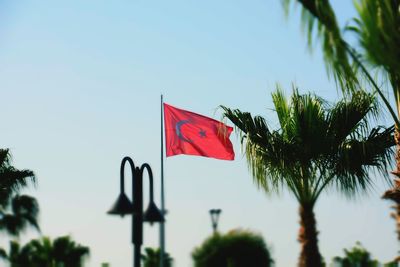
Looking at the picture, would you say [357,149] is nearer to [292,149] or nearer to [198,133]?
[292,149]

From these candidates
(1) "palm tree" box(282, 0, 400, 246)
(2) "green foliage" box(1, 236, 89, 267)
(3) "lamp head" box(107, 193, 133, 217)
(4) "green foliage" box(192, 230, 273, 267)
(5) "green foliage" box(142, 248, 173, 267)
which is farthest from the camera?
(5) "green foliage" box(142, 248, 173, 267)

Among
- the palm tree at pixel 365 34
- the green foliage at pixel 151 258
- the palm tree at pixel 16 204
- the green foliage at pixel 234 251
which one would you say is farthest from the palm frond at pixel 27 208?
the green foliage at pixel 151 258

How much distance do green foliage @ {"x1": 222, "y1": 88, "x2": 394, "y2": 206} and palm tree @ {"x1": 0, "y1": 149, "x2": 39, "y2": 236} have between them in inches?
383

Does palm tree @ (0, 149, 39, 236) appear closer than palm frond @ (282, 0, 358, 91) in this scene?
No

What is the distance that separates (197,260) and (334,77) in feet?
49.1

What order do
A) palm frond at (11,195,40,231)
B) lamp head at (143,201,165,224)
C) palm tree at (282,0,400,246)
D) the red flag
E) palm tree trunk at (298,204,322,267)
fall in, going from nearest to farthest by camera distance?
1. palm tree at (282,0,400,246)
2. lamp head at (143,201,165,224)
3. palm tree trunk at (298,204,322,267)
4. the red flag
5. palm frond at (11,195,40,231)

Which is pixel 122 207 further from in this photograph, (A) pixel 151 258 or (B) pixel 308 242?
(A) pixel 151 258

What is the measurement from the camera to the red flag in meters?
17.5

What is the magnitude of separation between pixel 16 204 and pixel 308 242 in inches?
610

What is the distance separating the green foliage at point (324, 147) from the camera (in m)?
12.5

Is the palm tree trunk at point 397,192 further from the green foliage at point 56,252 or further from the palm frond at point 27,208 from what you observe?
the green foliage at point 56,252

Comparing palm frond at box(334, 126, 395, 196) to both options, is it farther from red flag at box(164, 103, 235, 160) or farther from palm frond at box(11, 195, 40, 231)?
palm frond at box(11, 195, 40, 231)

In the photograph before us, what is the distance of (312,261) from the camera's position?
11641 mm

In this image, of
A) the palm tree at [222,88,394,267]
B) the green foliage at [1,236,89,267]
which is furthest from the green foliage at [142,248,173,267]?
the palm tree at [222,88,394,267]
